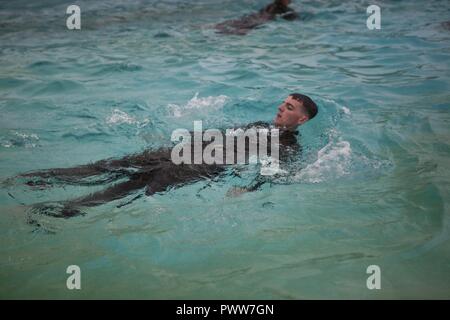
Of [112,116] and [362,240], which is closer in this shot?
[362,240]

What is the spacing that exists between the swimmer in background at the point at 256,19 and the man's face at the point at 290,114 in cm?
589

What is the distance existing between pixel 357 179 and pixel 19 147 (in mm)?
4440

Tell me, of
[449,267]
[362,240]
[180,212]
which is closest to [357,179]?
[362,240]

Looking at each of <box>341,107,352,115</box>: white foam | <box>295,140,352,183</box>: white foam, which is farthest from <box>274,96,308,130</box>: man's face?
<box>341,107,352,115</box>: white foam

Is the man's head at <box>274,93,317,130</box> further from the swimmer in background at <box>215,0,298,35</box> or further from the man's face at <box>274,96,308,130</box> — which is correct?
the swimmer in background at <box>215,0,298,35</box>

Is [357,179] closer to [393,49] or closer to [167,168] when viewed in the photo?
[167,168]

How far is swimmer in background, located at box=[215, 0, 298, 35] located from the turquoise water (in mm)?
350

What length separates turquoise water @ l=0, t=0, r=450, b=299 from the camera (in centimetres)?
374

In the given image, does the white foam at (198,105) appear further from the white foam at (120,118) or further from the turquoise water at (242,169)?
the white foam at (120,118)

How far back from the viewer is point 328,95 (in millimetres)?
7938

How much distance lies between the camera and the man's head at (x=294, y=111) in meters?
6.24
